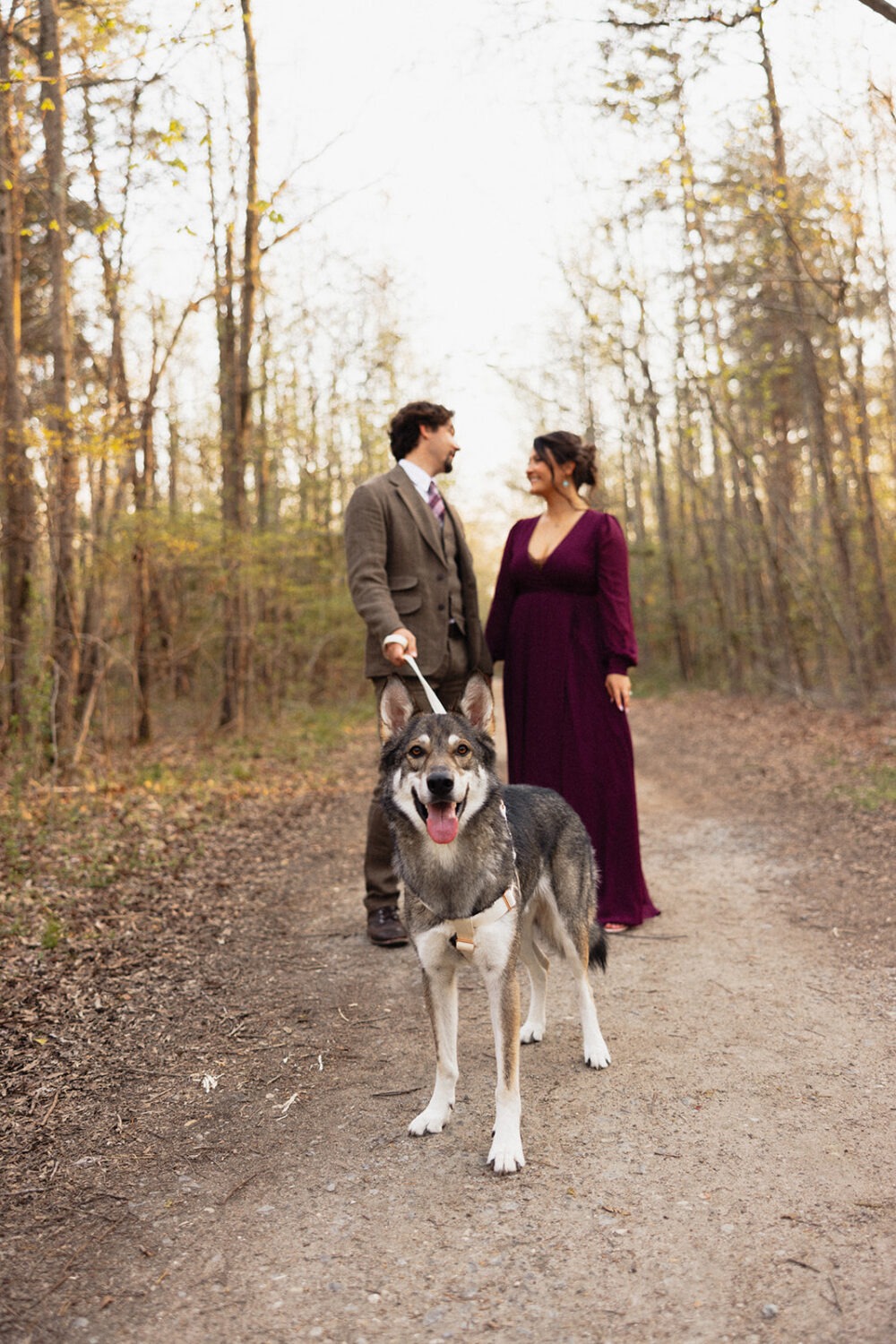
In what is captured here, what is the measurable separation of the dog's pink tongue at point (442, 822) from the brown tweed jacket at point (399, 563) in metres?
1.77

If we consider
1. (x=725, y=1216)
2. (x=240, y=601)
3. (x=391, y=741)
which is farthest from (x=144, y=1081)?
(x=240, y=601)

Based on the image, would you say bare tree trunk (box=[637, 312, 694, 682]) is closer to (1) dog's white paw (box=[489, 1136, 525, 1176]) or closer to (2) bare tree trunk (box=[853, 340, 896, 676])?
(2) bare tree trunk (box=[853, 340, 896, 676])

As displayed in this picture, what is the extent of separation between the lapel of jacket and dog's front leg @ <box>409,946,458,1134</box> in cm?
252

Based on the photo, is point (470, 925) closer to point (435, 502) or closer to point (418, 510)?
point (418, 510)

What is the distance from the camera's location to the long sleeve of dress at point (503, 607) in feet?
18.7

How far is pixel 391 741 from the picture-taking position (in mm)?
3555

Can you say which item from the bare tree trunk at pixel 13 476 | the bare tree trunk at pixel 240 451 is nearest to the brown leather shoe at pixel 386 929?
the bare tree trunk at pixel 13 476

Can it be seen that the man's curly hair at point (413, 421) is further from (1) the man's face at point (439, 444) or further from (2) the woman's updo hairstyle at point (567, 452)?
(2) the woman's updo hairstyle at point (567, 452)

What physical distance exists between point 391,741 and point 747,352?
17.8 metres

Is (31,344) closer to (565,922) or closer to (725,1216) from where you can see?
(565,922)

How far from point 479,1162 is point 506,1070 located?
29 centimetres

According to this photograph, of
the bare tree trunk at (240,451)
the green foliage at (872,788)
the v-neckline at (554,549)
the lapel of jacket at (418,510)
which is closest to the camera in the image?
the lapel of jacket at (418,510)

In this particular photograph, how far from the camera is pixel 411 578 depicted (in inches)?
204

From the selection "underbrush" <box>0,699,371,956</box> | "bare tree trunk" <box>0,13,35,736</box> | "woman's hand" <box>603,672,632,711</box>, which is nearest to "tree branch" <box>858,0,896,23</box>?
"woman's hand" <box>603,672,632,711</box>
